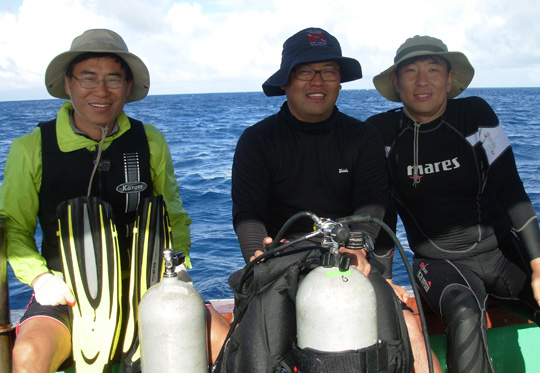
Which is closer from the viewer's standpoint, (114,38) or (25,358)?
(25,358)

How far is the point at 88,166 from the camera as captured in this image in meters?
3.04

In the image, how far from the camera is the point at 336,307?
1906mm

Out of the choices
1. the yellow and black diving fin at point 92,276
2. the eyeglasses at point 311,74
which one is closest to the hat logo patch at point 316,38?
the eyeglasses at point 311,74

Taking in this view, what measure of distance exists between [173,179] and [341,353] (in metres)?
1.73

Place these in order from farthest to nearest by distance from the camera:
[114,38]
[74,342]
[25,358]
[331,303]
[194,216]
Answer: [194,216] < [114,38] < [74,342] < [25,358] < [331,303]

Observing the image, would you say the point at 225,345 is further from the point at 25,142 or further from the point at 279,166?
the point at 25,142

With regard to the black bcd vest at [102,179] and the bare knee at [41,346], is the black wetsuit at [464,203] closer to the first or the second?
the black bcd vest at [102,179]

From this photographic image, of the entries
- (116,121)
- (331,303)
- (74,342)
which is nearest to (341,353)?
(331,303)

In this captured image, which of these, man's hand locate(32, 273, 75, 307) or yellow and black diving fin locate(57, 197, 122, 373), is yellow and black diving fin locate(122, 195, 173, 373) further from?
man's hand locate(32, 273, 75, 307)

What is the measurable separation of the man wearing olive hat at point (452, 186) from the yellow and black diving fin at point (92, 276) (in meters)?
1.68

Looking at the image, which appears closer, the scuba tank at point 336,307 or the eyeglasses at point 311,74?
the scuba tank at point 336,307

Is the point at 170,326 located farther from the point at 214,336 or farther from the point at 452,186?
the point at 452,186

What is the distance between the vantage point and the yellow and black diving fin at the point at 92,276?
102 inches

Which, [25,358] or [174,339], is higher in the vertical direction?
[174,339]
